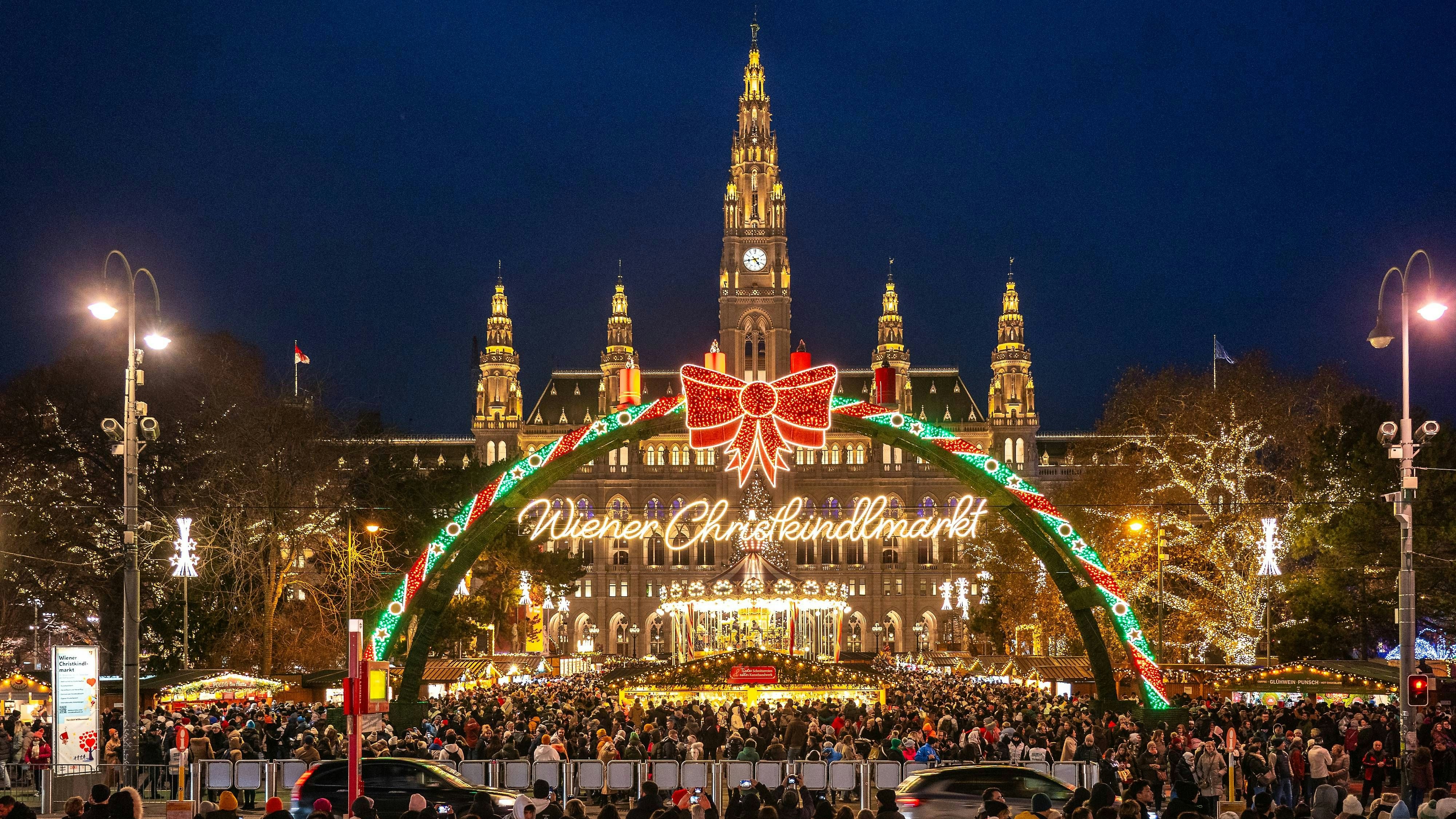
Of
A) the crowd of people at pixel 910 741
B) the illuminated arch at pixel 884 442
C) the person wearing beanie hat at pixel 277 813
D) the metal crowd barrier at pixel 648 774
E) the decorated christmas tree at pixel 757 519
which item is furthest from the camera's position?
the decorated christmas tree at pixel 757 519

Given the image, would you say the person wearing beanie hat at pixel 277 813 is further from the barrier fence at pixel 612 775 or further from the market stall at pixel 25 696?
the market stall at pixel 25 696

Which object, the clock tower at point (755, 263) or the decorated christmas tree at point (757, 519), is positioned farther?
the clock tower at point (755, 263)

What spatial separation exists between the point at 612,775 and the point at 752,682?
62.3 ft

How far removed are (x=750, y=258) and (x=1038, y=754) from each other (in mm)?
88701

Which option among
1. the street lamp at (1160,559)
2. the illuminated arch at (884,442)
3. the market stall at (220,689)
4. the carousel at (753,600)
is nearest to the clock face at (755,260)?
the carousel at (753,600)

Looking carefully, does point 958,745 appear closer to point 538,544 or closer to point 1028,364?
point 538,544

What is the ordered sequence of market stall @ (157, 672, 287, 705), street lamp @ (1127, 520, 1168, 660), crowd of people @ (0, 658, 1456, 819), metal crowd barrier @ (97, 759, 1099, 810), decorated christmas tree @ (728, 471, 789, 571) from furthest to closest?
decorated christmas tree @ (728, 471, 789, 571) < street lamp @ (1127, 520, 1168, 660) < market stall @ (157, 672, 287, 705) < crowd of people @ (0, 658, 1456, 819) < metal crowd barrier @ (97, 759, 1099, 810)

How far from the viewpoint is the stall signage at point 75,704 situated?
20.2 meters

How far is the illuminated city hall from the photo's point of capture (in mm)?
107438

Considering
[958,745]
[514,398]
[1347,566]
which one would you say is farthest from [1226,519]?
[514,398]

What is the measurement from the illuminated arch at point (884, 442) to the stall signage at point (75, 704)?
5241mm

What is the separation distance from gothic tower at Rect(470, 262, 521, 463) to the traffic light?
94543 millimetres

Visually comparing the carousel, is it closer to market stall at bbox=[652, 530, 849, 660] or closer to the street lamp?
market stall at bbox=[652, 530, 849, 660]

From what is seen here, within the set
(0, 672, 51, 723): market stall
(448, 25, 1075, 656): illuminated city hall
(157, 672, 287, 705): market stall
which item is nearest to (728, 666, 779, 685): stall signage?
(157, 672, 287, 705): market stall
